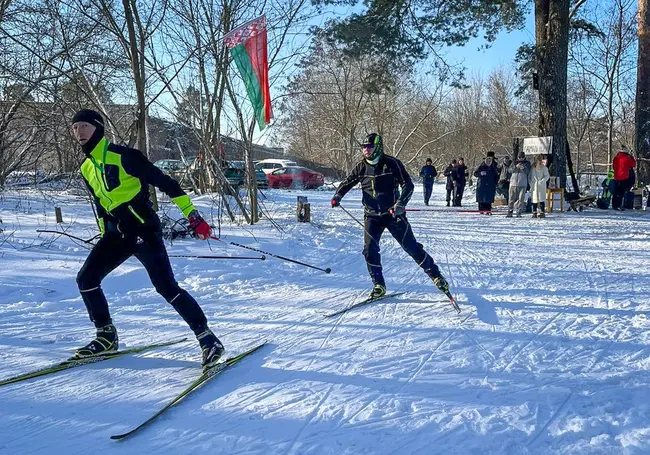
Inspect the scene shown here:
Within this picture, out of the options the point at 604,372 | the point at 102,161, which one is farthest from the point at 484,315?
the point at 102,161

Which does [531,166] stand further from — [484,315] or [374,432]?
[374,432]

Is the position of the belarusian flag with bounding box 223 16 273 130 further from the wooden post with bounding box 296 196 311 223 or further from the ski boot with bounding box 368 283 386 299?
the ski boot with bounding box 368 283 386 299

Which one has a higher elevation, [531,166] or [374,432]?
[531,166]

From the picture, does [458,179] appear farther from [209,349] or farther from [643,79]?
[209,349]

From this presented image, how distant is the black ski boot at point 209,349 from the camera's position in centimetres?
369

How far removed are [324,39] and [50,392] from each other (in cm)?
1294

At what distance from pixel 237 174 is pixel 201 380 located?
12405 millimetres

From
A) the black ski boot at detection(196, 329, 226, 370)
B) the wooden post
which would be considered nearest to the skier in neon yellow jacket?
the black ski boot at detection(196, 329, 226, 370)

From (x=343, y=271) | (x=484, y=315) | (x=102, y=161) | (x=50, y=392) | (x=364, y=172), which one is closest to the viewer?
(x=50, y=392)

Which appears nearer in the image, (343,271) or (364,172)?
(364,172)

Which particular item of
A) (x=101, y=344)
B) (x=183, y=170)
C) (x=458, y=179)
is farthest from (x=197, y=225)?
(x=458, y=179)

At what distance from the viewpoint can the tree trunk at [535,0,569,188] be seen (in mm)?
14367

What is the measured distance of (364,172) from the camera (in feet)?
18.7

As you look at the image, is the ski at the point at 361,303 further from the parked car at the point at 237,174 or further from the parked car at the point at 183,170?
the parked car at the point at 183,170
